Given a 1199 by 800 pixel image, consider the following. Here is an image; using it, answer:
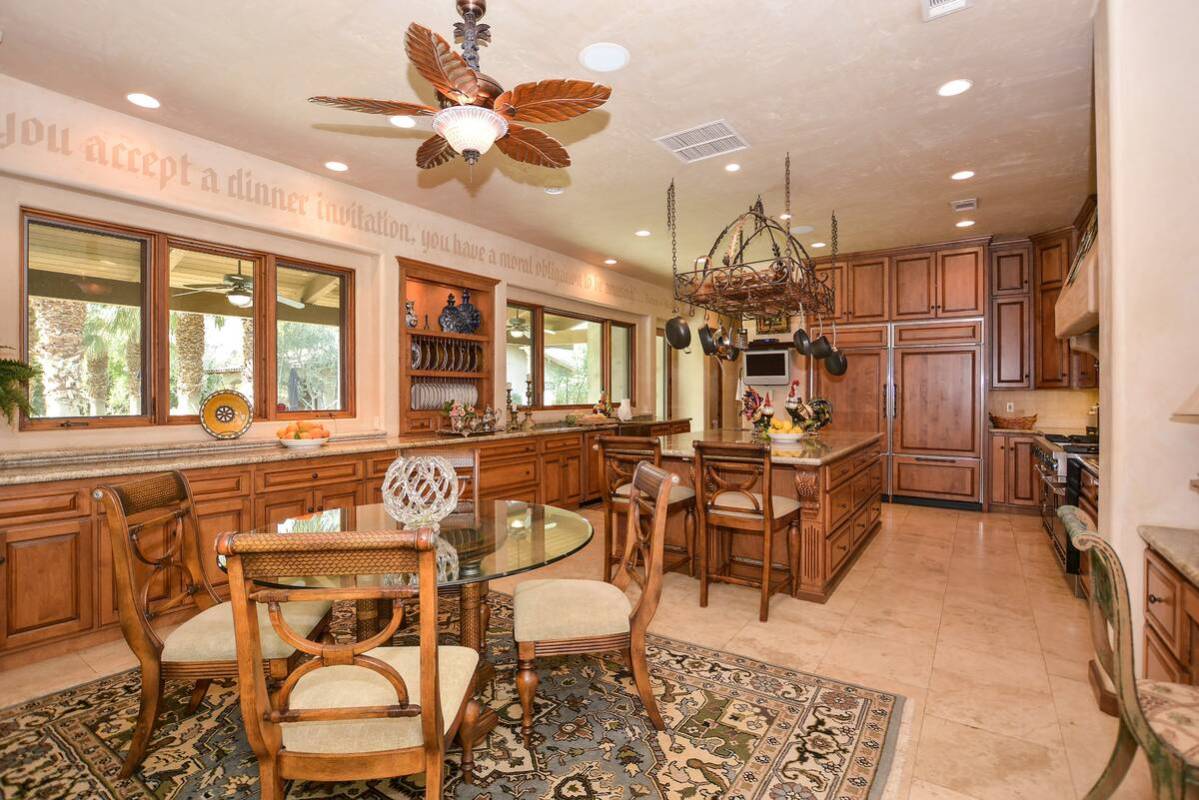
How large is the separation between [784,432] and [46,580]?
4317 mm

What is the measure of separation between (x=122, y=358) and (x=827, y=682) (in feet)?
14.4

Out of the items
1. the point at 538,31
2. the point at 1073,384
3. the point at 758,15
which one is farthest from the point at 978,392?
the point at 538,31

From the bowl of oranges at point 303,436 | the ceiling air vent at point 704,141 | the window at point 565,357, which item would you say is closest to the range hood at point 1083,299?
the ceiling air vent at point 704,141

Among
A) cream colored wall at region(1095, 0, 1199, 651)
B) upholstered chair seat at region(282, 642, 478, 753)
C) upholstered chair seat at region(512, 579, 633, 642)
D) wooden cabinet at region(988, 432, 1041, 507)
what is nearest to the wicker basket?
wooden cabinet at region(988, 432, 1041, 507)

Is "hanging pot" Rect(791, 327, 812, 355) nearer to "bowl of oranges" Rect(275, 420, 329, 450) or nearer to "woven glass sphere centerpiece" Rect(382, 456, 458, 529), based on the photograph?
"woven glass sphere centerpiece" Rect(382, 456, 458, 529)

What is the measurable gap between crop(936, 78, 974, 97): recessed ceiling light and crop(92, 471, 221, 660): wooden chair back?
4.09 metres

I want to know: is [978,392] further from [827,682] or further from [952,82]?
[827,682]

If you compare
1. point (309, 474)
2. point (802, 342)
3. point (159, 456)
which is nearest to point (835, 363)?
point (802, 342)

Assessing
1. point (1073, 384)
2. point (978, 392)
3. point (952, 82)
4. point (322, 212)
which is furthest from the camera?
point (978, 392)

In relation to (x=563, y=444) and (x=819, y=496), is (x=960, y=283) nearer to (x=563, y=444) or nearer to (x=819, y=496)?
(x=819, y=496)

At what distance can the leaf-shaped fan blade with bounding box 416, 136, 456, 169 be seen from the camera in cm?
255

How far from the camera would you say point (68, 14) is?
2453 millimetres

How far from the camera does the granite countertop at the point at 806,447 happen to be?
3.40m

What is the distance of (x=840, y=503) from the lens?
377 centimetres
